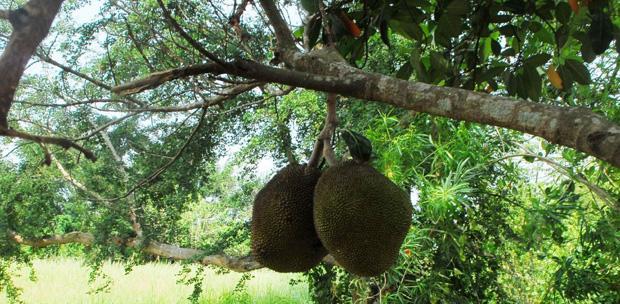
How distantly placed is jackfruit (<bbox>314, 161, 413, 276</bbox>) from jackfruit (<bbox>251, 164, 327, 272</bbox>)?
0.20 feet

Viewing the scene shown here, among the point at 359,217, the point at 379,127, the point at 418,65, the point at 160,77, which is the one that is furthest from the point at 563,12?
the point at 379,127

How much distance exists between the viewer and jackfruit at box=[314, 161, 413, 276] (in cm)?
92

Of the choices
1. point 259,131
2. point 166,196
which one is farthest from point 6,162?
point 259,131

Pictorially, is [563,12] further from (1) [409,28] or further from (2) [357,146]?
(2) [357,146]

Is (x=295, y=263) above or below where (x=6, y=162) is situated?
below

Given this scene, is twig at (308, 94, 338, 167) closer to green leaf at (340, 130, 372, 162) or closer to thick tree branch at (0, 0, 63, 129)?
green leaf at (340, 130, 372, 162)

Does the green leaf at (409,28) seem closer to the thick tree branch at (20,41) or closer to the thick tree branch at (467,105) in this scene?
the thick tree branch at (467,105)

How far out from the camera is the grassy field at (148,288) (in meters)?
4.65

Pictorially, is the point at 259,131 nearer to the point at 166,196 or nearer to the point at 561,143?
the point at 166,196

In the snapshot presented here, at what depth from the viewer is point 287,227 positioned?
39.6 inches

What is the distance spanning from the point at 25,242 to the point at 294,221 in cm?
350

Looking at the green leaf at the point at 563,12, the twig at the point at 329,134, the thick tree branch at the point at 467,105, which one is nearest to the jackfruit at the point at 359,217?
the twig at the point at 329,134

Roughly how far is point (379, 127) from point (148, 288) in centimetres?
338

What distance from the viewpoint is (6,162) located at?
4.55 meters
